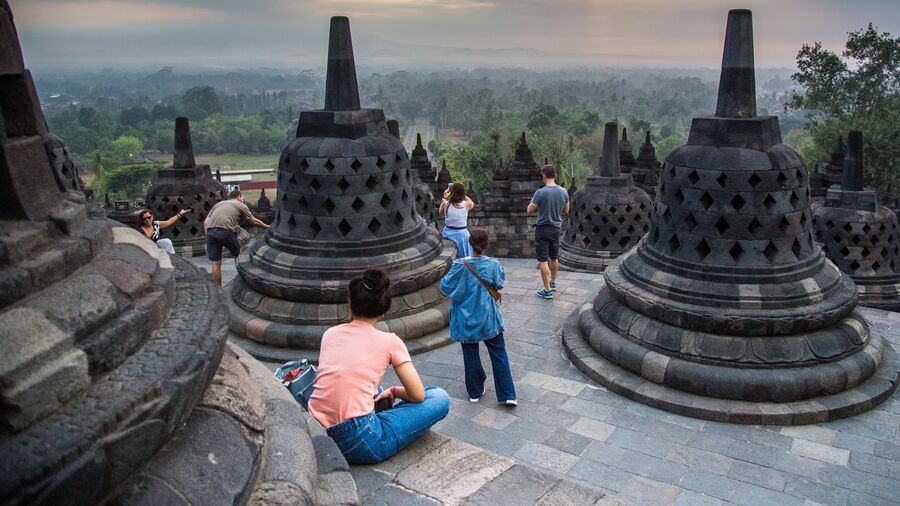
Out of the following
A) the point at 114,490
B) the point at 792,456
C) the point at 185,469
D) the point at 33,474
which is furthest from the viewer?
the point at 792,456

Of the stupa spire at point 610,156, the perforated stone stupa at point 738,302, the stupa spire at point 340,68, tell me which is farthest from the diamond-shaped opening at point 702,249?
the stupa spire at point 610,156

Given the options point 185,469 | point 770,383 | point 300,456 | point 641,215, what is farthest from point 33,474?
point 641,215

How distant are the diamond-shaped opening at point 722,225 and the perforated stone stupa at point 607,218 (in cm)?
552

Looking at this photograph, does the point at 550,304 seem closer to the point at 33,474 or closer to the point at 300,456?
the point at 300,456

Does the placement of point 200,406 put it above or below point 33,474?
below

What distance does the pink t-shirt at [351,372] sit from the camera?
3.58 metres

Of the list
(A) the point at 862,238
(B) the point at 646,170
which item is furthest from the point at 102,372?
(B) the point at 646,170

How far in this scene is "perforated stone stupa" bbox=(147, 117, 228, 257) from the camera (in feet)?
38.7

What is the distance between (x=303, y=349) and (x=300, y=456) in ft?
13.9

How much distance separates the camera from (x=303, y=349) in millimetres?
7000

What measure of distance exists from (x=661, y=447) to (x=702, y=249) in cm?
199

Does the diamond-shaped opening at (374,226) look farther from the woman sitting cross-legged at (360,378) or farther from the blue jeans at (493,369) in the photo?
the woman sitting cross-legged at (360,378)

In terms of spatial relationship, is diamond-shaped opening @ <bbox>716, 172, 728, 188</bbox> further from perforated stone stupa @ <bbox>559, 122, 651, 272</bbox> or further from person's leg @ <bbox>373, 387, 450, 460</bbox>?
perforated stone stupa @ <bbox>559, 122, 651, 272</bbox>

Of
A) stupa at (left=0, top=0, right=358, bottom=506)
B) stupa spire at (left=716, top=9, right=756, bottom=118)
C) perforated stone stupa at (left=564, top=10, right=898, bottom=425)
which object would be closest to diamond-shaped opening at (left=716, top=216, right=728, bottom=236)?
perforated stone stupa at (left=564, top=10, right=898, bottom=425)
